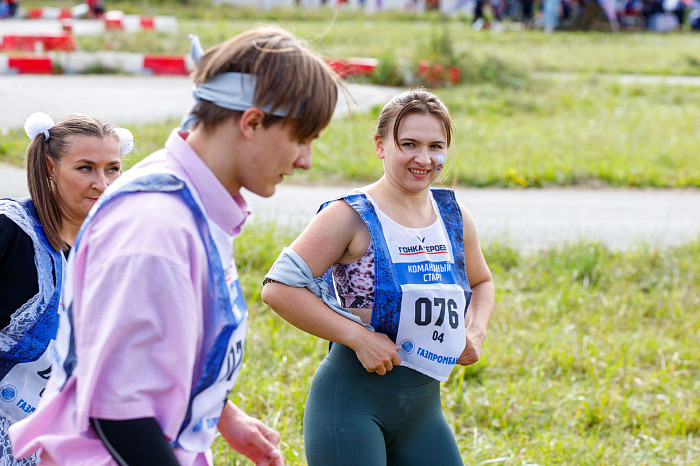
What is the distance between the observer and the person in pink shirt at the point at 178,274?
140 cm

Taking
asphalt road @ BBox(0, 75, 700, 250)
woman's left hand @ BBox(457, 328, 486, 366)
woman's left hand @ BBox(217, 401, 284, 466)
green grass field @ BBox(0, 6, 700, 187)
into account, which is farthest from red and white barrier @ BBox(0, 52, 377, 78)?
woman's left hand @ BBox(217, 401, 284, 466)

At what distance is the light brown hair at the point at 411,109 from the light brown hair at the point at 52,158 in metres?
0.89

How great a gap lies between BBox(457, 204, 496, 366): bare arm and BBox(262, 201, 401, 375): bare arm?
319 mm

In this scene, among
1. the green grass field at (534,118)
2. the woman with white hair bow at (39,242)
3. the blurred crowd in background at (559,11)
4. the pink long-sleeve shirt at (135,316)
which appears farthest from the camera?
the blurred crowd in background at (559,11)

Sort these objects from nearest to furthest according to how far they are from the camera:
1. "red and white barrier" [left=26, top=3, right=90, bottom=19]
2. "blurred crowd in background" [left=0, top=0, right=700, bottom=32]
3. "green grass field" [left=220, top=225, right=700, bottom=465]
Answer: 1. "green grass field" [left=220, top=225, right=700, bottom=465]
2. "red and white barrier" [left=26, top=3, right=90, bottom=19]
3. "blurred crowd in background" [left=0, top=0, right=700, bottom=32]

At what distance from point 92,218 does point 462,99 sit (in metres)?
11.4

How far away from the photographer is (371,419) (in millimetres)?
2443

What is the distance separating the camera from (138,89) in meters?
12.8

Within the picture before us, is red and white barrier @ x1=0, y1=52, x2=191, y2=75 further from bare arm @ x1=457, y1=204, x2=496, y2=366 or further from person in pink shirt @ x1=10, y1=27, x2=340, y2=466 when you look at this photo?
person in pink shirt @ x1=10, y1=27, x2=340, y2=466

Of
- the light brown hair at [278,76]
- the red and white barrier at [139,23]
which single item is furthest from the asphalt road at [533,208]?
the red and white barrier at [139,23]

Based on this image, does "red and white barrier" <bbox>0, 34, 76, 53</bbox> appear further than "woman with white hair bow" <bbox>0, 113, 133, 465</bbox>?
Yes

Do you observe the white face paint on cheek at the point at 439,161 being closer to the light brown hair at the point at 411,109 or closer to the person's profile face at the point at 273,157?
the light brown hair at the point at 411,109

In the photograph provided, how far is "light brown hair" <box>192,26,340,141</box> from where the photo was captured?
1518 mm

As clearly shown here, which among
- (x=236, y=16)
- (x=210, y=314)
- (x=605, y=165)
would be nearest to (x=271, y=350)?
(x=210, y=314)
